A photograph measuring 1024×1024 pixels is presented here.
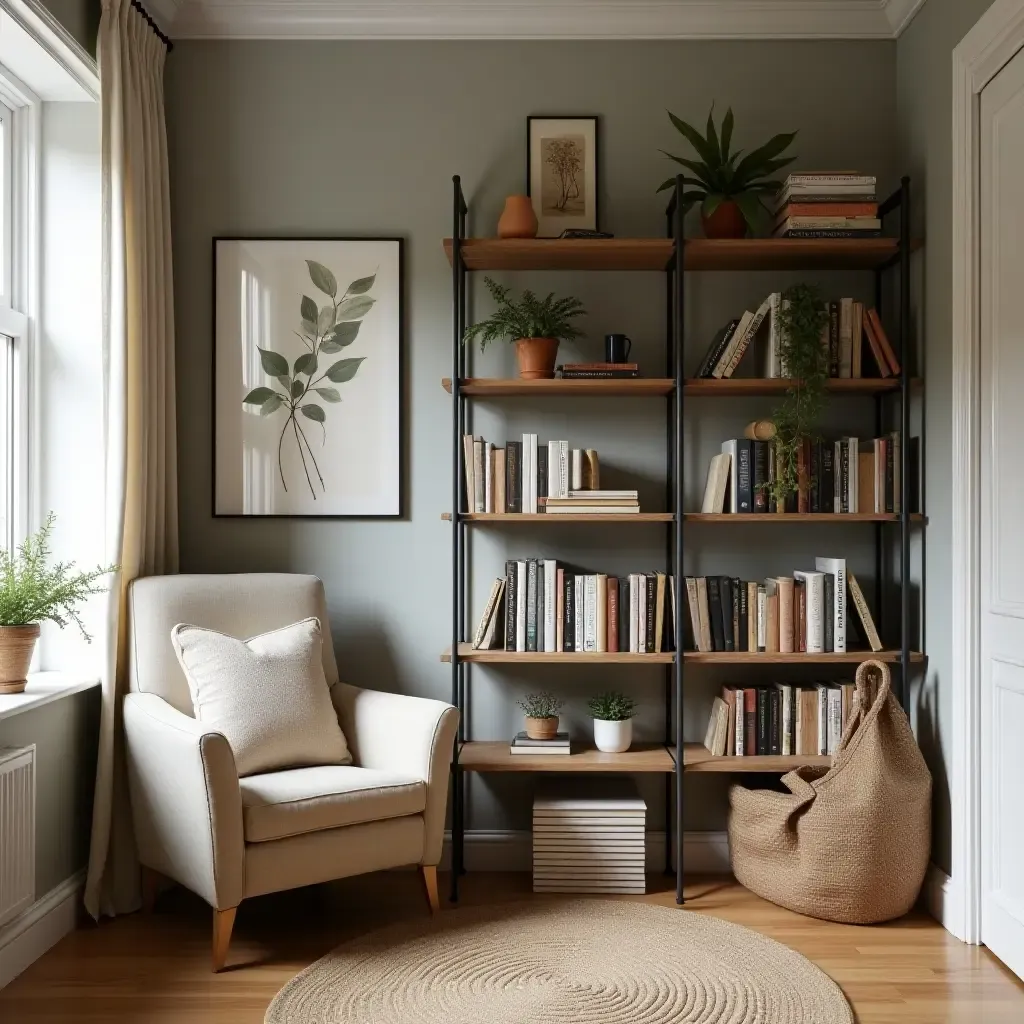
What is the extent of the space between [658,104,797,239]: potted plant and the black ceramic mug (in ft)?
1.43

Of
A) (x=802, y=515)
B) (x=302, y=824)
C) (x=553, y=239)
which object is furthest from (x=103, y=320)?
(x=802, y=515)

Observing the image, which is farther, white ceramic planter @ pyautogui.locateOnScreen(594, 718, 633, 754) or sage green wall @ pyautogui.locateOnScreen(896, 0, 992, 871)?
white ceramic planter @ pyautogui.locateOnScreen(594, 718, 633, 754)

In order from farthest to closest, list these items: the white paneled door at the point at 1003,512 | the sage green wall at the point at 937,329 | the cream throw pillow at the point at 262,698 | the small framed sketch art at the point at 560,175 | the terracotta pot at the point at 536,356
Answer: the small framed sketch art at the point at 560,175, the terracotta pot at the point at 536,356, the sage green wall at the point at 937,329, the cream throw pillow at the point at 262,698, the white paneled door at the point at 1003,512

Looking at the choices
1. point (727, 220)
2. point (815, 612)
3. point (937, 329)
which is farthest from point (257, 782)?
point (937, 329)

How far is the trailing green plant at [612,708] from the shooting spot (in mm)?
3193

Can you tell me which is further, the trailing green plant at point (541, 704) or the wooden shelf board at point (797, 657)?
the trailing green plant at point (541, 704)

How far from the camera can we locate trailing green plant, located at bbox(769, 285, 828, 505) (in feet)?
10.0

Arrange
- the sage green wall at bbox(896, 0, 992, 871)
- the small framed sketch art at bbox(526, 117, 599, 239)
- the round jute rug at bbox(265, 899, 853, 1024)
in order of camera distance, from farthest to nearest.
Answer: the small framed sketch art at bbox(526, 117, 599, 239) → the sage green wall at bbox(896, 0, 992, 871) → the round jute rug at bbox(265, 899, 853, 1024)

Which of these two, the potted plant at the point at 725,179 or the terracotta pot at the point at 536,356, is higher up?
the potted plant at the point at 725,179

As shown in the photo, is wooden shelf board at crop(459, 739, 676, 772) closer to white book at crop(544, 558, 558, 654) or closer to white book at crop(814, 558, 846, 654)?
white book at crop(544, 558, 558, 654)

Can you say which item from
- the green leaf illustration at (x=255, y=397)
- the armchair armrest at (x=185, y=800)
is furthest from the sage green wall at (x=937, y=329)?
the green leaf illustration at (x=255, y=397)

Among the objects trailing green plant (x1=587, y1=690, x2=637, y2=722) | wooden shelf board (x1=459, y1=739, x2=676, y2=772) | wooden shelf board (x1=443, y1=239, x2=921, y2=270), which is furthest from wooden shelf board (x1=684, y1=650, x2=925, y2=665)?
wooden shelf board (x1=443, y1=239, x2=921, y2=270)

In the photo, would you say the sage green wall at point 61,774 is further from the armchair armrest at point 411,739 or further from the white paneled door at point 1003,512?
the white paneled door at point 1003,512

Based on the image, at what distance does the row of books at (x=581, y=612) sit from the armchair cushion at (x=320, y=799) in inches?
22.7
